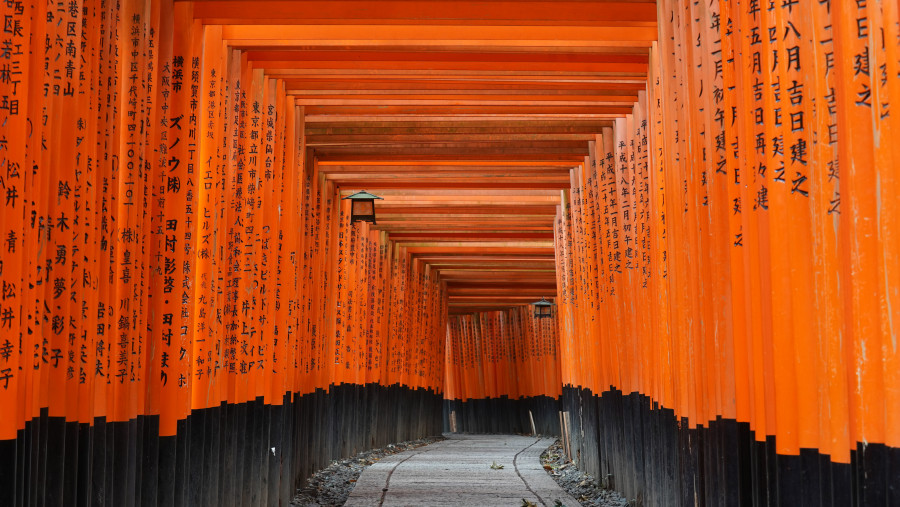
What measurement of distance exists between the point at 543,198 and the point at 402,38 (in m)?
6.72

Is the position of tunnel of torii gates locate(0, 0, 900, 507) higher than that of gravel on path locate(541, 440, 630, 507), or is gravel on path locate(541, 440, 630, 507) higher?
tunnel of torii gates locate(0, 0, 900, 507)

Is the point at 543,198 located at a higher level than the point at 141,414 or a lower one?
higher

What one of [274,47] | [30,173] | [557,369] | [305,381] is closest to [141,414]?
[30,173]

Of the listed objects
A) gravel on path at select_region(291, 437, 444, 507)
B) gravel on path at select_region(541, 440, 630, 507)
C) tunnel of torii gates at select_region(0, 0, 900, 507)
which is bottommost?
gravel on path at select_region(541, 440, 630, 507)

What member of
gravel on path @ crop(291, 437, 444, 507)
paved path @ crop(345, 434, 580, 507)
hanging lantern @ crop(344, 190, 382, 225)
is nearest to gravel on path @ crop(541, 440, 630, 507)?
paved path @ crop(345, 434, 580, 507)

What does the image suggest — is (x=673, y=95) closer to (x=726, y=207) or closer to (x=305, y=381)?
(x=726, y=207)

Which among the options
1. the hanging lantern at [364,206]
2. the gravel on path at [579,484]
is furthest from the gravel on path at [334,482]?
the hanging lantern at [364,206]

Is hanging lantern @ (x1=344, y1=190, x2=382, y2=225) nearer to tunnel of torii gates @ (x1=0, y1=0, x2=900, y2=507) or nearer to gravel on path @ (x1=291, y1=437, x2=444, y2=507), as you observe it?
tunnel of torii gates @ (x1=0, y1=0, x2=900, y2=507)

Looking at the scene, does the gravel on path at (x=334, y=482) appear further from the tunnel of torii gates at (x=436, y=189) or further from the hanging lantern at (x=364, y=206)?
the hanging lantern at (x=364, y=206)

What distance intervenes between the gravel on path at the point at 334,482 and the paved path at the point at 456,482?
0.56ft

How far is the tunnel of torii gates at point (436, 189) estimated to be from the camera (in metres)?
3.49

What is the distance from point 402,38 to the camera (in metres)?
7.65

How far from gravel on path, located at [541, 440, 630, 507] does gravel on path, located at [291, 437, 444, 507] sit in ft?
7.74

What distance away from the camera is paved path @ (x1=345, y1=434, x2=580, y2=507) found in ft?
29.5
